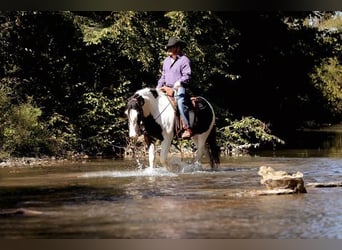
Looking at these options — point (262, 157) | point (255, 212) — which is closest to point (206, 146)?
point (262, 157)

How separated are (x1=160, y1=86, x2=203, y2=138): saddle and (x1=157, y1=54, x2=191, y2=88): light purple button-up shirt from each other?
109mm

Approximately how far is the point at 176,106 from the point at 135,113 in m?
0.41

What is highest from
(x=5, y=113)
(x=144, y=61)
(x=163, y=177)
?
(x=144, y=61)

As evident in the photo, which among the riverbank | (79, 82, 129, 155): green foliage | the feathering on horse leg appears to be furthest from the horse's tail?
the riverbank

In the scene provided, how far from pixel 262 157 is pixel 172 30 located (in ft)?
4.34

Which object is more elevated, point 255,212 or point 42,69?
point 42,69

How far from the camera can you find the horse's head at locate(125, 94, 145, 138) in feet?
19.0

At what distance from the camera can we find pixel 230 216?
4.98 metres

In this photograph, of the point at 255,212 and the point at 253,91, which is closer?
the point at 255,212

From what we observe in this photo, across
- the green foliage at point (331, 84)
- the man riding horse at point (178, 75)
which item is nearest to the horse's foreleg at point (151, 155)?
the man riding horse at point (178, 75)

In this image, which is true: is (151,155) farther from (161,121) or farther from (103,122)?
(103,122)

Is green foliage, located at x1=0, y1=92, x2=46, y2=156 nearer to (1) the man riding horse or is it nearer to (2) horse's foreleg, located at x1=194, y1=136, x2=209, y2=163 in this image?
(1) the man riding horse

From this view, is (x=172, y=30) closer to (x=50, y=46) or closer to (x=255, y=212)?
(x=50, y=46)

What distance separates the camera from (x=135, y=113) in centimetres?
580
